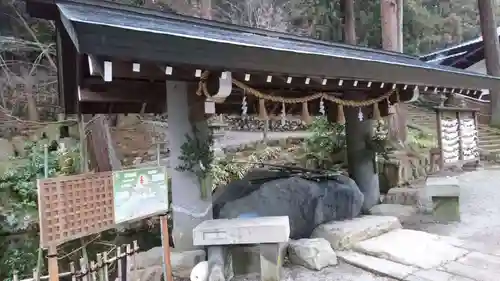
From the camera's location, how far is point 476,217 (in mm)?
5453

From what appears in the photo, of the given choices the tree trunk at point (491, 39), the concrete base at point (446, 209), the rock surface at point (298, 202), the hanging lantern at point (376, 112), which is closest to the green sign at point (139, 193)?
the rock surface at point (298, 202)

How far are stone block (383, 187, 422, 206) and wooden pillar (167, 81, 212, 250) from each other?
436 centimetres

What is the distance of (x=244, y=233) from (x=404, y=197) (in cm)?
455

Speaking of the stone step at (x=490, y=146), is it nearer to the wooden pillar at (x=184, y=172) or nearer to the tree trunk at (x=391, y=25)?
the tree trunk at (x=391, y=25)

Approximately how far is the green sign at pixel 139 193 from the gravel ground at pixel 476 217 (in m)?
3.89

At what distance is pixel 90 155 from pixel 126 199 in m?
5.05

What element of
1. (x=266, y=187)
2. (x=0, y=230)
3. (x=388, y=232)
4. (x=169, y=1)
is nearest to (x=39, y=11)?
(x=266, y=187)

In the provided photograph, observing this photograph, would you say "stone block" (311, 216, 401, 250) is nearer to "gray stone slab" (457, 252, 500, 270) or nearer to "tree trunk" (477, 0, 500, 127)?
"gray stone slab" (457, 252, 500, 270)

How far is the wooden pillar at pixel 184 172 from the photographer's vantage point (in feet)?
13.0

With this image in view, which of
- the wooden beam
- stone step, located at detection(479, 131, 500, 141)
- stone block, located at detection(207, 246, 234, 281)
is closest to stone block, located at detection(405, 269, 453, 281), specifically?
stone block, located at detection(207, 246, 234, 281)

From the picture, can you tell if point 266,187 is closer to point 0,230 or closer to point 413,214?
point 413,214

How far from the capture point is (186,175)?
4.02 meters

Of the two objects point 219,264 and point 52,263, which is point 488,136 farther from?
point 52,263

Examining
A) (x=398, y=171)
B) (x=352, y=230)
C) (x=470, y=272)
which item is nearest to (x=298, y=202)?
(x=352, y=230)
